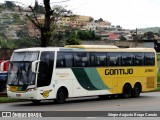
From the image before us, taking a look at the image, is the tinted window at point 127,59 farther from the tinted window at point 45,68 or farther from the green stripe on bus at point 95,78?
the tinted window at point 45,68

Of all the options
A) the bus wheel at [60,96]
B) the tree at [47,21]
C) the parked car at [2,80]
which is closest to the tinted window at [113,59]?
the bus wheel at [60,96]

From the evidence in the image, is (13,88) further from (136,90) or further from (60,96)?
(136,90)

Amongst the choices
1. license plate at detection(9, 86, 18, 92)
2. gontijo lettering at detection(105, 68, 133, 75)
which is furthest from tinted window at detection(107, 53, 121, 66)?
license plate at detection(9, 86, 18, 92)

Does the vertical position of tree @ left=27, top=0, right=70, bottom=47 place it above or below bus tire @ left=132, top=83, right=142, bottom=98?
above

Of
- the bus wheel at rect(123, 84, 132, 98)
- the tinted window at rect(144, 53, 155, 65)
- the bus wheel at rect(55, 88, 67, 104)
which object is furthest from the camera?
the tinted window at rect(144, 53, 155, 65)

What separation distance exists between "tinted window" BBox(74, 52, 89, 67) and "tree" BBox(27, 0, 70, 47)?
5.99 m

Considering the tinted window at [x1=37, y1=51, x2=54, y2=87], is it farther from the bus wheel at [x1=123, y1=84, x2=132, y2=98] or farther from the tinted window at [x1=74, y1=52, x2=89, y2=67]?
the bus wheel at [x1=123, y1=84, x2=132, y2=98]

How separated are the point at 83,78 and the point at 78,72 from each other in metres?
0.57

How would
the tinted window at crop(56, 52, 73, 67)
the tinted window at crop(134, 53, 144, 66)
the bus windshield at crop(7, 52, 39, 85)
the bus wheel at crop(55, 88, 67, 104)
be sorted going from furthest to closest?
the tinted window at crop(134, 53, 144, 66) → the tinted window at crop(56, 52, 73, 67) → the bus wheel at crop(55, 88, 67, 104) → the bus windshield at crop(7, 52, 39, 85)

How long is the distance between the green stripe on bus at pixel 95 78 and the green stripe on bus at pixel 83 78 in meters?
0.20

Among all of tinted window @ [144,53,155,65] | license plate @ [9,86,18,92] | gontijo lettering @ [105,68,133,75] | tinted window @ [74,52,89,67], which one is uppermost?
tinted window @ [74,52,89,67]

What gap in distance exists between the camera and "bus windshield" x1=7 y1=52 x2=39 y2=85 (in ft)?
75.0

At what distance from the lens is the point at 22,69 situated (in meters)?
23.2

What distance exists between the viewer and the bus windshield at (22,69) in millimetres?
22875
